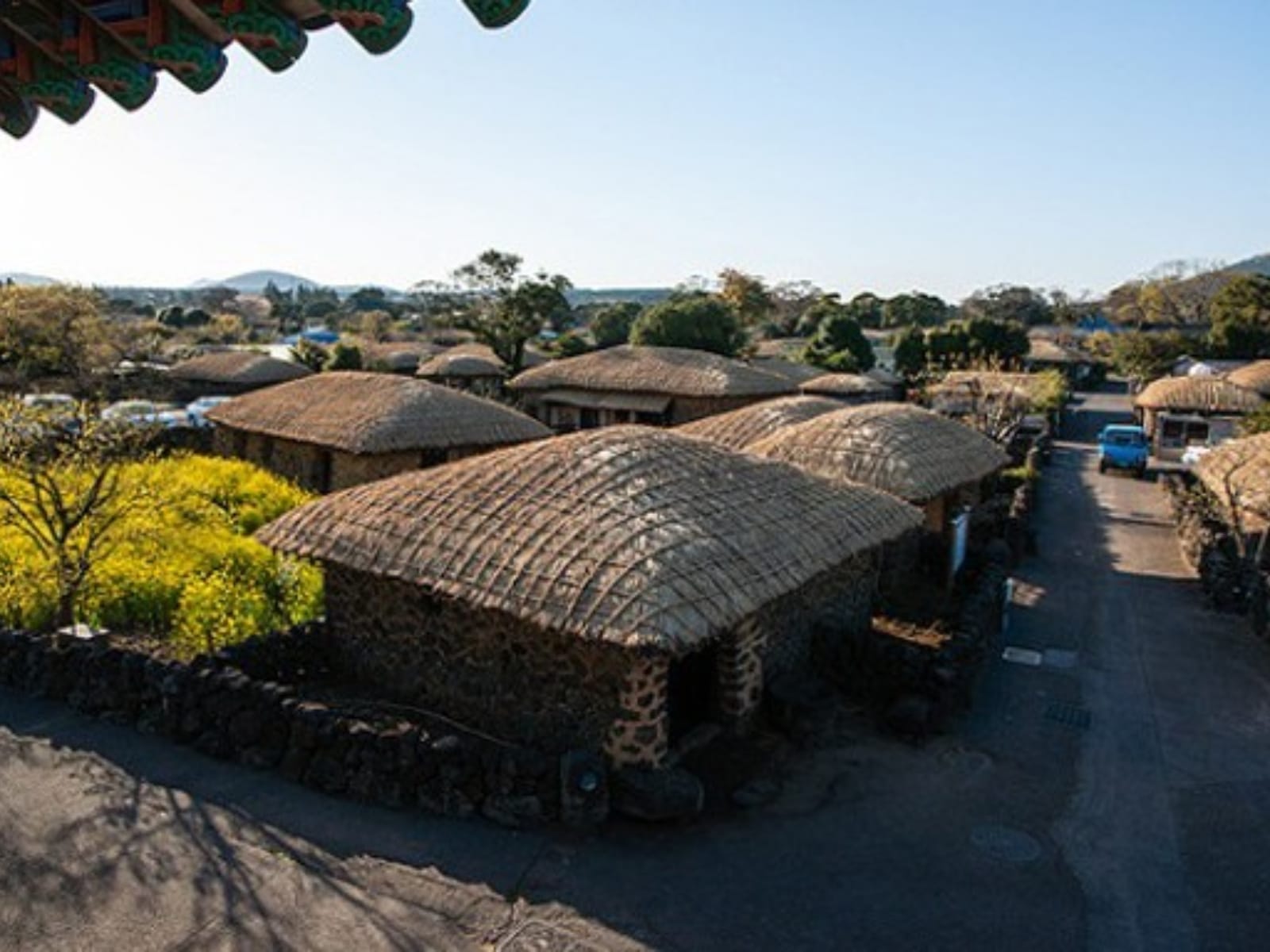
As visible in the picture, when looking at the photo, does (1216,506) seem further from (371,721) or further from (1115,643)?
(371,721)

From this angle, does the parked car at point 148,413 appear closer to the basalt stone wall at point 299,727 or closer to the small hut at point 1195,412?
the basalt stone wall at point 299,727

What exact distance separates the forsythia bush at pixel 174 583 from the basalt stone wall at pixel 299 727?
140cm

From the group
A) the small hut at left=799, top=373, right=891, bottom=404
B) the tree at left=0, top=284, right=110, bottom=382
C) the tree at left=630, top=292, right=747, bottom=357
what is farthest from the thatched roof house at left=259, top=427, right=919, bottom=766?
the tree at left=0, top=284, right=110, bottom=382

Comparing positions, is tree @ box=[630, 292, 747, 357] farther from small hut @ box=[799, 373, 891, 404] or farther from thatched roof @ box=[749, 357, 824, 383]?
small hut @ box=[799, 373, 891, 404]

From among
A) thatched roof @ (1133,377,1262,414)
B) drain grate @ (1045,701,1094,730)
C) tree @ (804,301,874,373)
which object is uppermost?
tree @ (804,301,874,373)

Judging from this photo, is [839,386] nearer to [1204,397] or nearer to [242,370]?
[1204,397]

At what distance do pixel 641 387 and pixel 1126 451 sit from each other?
16641mm

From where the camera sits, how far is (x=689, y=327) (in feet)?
147

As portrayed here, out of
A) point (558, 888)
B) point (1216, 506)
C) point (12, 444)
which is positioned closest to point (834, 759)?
point (558, 888)

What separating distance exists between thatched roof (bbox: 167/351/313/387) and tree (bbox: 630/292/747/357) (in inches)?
614

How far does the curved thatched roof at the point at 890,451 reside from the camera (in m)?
16.9

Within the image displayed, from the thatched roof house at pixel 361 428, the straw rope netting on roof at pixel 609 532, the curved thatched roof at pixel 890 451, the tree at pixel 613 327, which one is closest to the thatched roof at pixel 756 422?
the curved thatched roof at pixel 890 451

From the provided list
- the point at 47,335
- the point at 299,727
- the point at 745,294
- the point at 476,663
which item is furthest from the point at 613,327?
the point at 299,727

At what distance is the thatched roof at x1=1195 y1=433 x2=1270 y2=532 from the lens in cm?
1798
